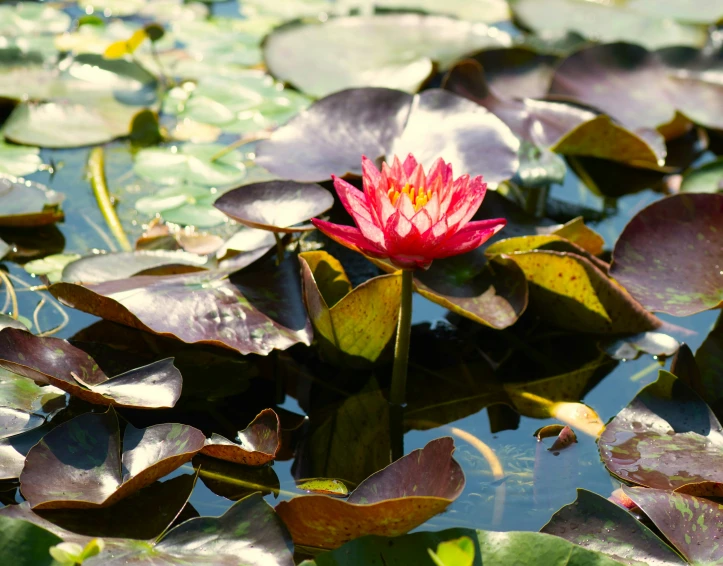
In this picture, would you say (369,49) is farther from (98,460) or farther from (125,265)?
(98,460)

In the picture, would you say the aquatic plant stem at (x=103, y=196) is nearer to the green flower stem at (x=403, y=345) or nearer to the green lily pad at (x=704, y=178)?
the green flower stem at (x=403, y=345)

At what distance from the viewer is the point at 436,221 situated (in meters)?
1.31

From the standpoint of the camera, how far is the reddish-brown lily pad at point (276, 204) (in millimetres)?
1608

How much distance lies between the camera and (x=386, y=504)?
111cm

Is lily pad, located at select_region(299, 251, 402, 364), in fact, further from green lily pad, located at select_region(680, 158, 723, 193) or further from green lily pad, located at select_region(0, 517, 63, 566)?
green lily pad, located at select_region(680, 158, 723, 193)

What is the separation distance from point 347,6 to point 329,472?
8.46 ft

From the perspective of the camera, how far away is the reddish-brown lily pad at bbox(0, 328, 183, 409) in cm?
134

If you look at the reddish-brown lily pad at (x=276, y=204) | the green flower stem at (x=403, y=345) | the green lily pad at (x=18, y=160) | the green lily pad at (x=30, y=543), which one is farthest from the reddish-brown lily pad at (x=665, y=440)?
the green lily pad at (x=18, y=160)

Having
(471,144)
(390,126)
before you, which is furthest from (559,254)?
(390,126)

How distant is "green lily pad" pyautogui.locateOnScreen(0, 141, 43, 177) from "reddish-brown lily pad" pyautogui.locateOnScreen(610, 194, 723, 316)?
1.65 meters

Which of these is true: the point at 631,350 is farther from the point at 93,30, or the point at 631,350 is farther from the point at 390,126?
the point at 93,30

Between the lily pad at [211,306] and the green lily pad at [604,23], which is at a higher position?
the green lily pad at [604,23]

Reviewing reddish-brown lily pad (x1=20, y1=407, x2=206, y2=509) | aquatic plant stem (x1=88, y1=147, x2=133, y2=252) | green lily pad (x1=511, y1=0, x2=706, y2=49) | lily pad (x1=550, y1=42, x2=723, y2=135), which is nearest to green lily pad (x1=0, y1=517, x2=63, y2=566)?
reddish-brown lily pad (x1=20, y1=407, x2=206, y2=509)

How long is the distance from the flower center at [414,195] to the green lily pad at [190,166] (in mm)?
1017
